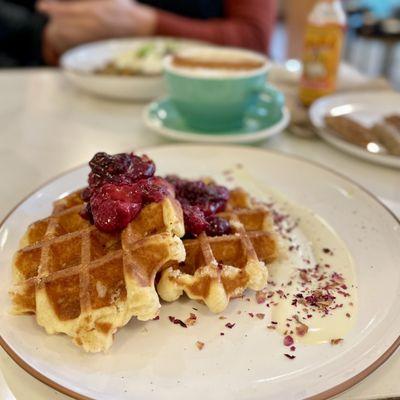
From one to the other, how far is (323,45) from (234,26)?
975mm

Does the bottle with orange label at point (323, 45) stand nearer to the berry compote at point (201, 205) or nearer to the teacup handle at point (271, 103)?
the teacup handle at point (271, 103)

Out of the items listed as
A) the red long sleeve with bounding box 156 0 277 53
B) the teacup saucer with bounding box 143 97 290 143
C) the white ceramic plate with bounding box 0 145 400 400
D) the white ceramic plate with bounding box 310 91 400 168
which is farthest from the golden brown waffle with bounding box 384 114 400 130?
the red long sleeve with bounding box 156 0 277 53

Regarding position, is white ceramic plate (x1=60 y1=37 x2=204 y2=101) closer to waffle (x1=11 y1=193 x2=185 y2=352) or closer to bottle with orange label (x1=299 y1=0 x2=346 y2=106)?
bottle with orange label (x1=299 y1=0 x2=346 y2=106)

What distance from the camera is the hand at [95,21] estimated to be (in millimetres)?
2328

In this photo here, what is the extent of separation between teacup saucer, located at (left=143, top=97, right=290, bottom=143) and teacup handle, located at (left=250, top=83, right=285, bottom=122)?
2 centimetres

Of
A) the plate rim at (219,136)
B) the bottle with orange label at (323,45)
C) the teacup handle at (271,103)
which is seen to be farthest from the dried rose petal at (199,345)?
the bottle with orange label at (323,45)

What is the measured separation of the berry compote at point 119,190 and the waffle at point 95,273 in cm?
2

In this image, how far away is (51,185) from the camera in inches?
44.7

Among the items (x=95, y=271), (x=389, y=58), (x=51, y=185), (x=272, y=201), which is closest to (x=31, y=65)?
(x=51, y=185)

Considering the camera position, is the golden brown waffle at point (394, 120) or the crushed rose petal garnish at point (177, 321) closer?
the crushed rose petal garnish at point (177, 321)

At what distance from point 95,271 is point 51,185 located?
396 mm

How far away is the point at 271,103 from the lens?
1.63 m

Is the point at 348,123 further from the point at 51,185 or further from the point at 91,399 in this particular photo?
the point at 91,399

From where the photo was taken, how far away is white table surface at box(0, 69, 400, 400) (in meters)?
1.30
